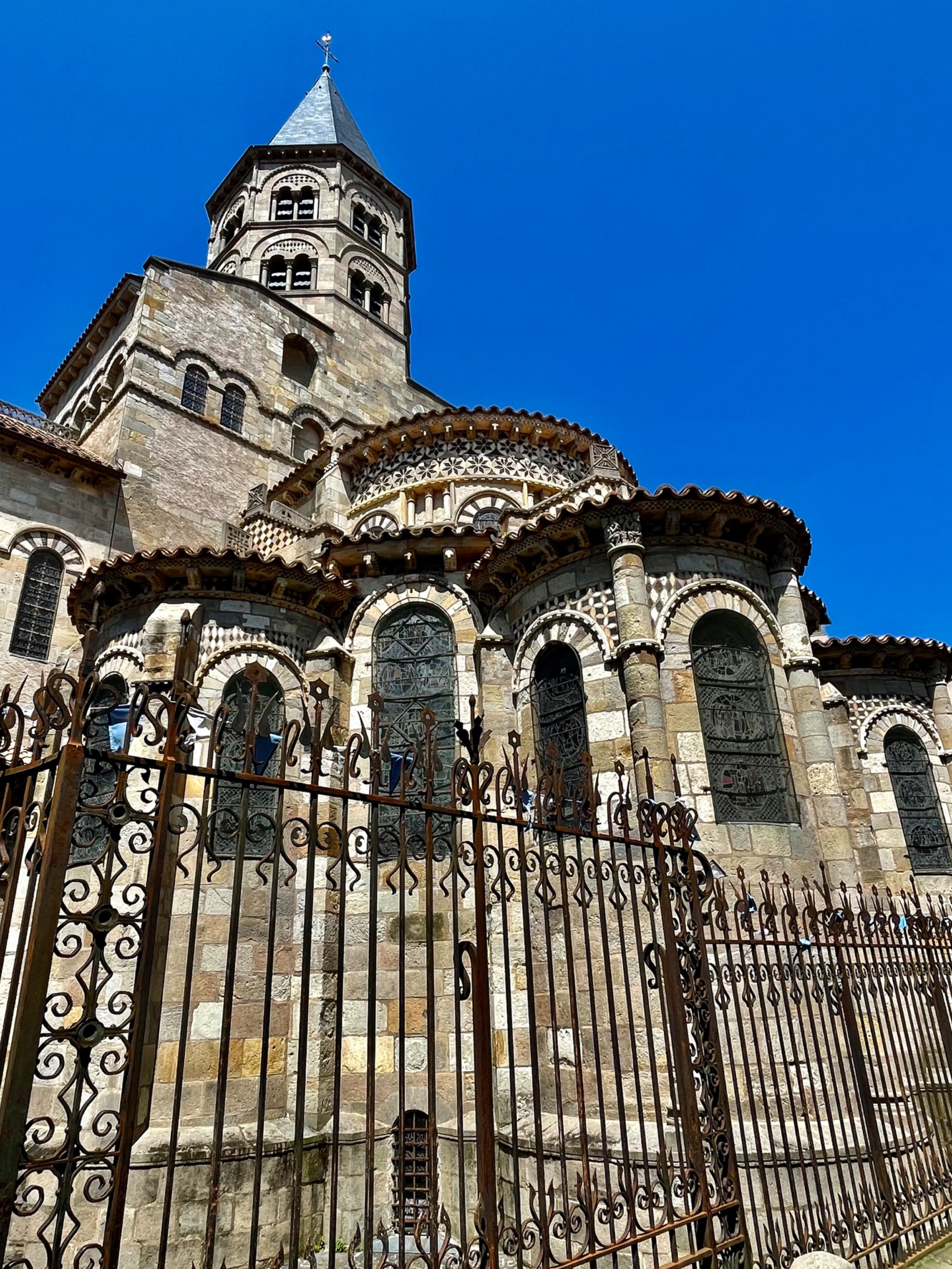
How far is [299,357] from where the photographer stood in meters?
24.6

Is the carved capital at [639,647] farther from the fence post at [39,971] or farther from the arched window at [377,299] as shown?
the arched window at [377,299]

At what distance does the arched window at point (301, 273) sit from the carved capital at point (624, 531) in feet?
68.3

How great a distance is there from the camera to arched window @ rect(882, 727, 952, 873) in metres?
12.8

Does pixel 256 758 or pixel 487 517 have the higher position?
pixel 487 517

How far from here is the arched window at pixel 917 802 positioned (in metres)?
12.8

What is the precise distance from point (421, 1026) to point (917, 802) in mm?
9019

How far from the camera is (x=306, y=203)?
94.7 feet

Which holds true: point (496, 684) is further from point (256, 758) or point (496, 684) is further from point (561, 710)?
point (256, 758)

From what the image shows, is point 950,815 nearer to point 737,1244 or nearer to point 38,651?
point 737,1244

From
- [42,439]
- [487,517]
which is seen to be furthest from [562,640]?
[42,439]

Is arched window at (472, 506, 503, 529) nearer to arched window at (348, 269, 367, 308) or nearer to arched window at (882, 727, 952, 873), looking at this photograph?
arched window at (882, 727, 952, 873)

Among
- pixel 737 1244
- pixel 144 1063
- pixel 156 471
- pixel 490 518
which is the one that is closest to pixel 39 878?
→ pixel 737 1244

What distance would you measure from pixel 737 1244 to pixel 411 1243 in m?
5.53

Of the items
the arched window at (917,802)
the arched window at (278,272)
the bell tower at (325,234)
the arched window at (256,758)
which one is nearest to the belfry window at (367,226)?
the bell tower at (325,234)
